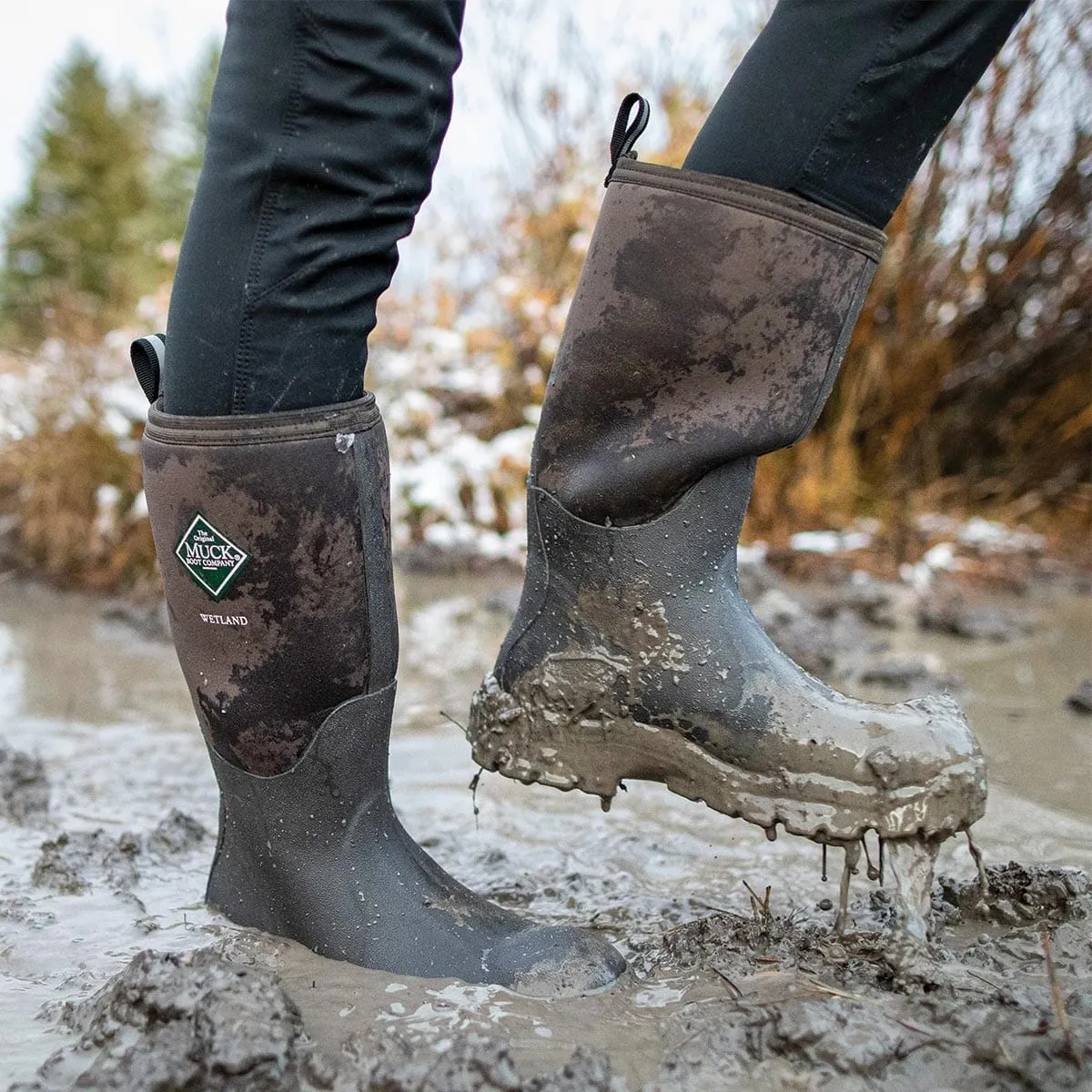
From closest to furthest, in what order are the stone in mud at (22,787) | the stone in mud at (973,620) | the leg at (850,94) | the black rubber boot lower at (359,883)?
1. the leg at (850,94)
2. the black rubber boot lower at (359,883)
3. the stone in mud at (22,787)
4. the stone in mud at (973,620)

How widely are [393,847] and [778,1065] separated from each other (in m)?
0.46

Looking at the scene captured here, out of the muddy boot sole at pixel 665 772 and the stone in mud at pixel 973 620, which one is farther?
the stone in mud at pixel 973 620

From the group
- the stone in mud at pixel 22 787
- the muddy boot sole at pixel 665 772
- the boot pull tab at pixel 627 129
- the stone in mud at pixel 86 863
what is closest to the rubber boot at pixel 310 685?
the muddy boot sole at pixel 665 772

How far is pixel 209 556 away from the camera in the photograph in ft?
3.73

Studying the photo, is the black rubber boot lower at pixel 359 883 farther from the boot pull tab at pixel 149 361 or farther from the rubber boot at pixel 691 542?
the boot pull tab at pixel 149 361

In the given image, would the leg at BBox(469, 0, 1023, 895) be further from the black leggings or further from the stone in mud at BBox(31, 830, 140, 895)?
the stone in mud at BBox(31, 830, 140, 895)

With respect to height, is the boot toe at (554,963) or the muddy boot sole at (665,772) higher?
the muddy boot sole at (665,772)

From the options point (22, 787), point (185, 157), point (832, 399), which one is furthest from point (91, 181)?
point (22, 787)

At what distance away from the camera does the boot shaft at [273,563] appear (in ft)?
3.66

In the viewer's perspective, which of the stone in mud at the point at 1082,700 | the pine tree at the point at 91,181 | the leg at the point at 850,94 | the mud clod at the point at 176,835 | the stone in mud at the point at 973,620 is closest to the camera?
the leg at the point at 850,94

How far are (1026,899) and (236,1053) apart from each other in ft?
2.79

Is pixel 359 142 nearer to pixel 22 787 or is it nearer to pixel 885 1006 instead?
pixel 885 1006

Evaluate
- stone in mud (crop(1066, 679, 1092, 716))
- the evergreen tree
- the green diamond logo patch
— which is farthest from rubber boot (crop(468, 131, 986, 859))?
the evergreen tree

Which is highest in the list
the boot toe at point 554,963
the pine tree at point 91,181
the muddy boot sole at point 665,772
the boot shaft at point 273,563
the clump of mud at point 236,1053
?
the pine tree at point 91,181
